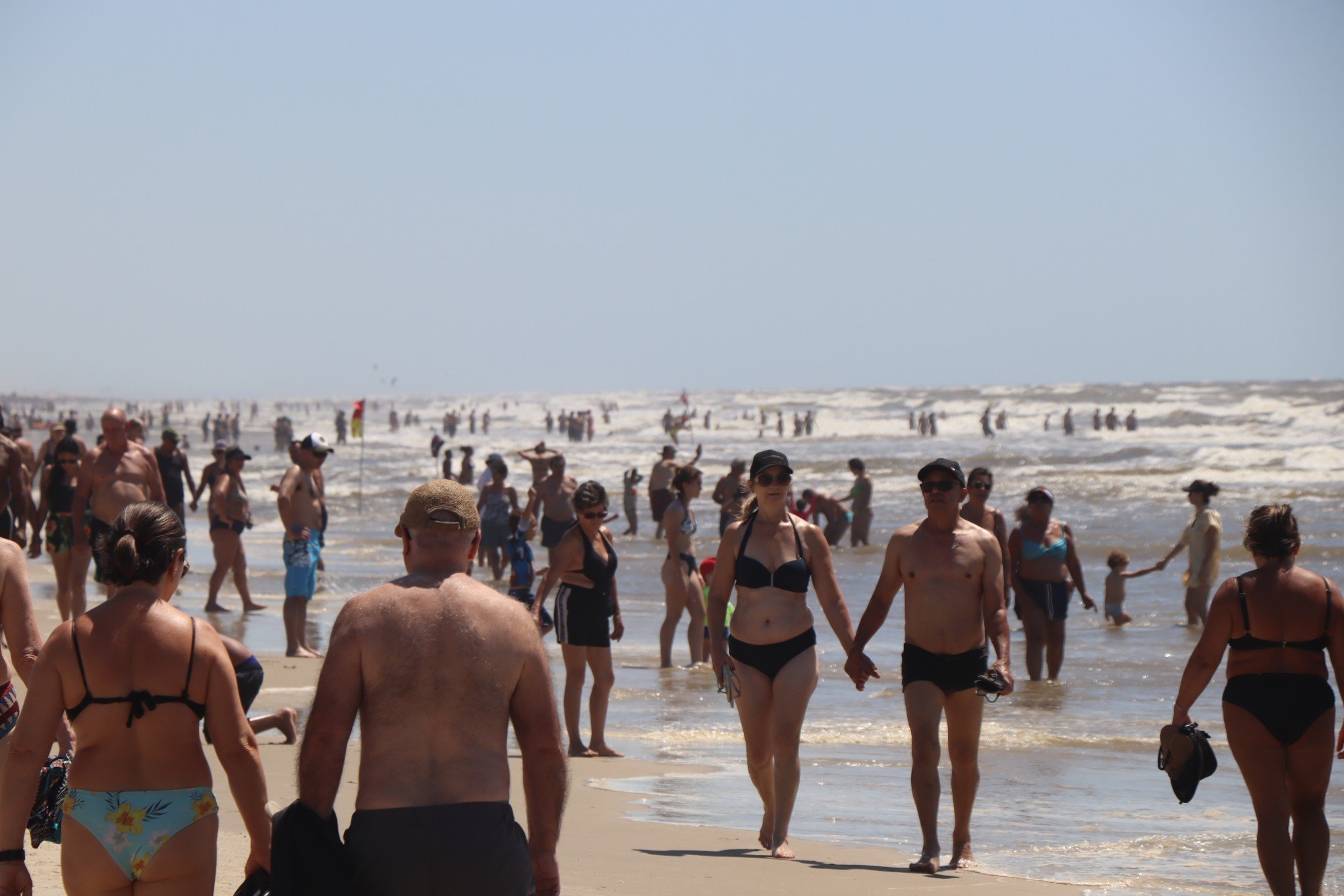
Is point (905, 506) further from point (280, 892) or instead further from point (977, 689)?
point (280, 892)

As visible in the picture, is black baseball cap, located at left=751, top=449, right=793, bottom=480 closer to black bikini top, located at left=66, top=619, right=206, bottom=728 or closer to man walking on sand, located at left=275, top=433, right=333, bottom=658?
black bikini top, located at left=66, top=619, right=206, bottom=728

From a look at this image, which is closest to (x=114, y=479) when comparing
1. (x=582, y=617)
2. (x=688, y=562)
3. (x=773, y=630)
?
(x=582, y=617)

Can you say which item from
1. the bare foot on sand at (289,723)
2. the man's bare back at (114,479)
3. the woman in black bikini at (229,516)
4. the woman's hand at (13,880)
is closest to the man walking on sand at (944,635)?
the bare foot on sand at (289,723)

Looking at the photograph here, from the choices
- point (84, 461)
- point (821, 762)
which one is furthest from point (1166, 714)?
point (84, 461)

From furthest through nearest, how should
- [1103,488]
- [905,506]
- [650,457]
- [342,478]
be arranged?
[650,457] → [342,478] → [1103,488] → [905,506]

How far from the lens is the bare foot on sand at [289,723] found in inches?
282

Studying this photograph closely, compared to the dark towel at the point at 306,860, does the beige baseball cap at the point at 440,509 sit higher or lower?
higher

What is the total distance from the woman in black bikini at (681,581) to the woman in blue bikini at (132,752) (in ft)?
24.7

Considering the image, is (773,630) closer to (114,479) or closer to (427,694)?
(427,694)

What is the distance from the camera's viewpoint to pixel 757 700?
19.2ft

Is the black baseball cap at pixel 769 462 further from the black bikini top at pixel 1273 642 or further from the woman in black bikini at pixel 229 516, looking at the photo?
the woman in black bikini at pixel 229 516

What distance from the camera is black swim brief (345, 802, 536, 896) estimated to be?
2.81 meters

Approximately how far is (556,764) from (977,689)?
3138 millimetres

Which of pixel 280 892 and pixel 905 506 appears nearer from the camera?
pixel 280 892
